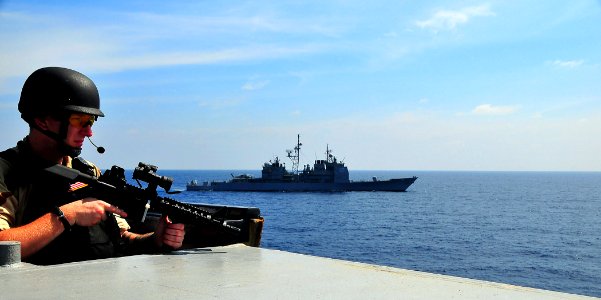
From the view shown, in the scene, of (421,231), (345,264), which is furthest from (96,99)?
(421,231)

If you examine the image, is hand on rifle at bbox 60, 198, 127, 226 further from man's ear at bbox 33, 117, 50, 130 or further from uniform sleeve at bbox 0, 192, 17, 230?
man's ear at bbox 33, 117, 50, 130

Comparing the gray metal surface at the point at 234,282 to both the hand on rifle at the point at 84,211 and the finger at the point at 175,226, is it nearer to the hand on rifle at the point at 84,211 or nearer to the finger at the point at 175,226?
the finger at the point at 175,226

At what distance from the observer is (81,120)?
165 inches

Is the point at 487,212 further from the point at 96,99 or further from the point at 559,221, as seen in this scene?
the point at 96,99

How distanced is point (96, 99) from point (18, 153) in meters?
0.77

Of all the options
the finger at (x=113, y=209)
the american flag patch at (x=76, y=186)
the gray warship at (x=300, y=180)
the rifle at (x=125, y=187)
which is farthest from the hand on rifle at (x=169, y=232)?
the gray warship at (x=300, y=180)

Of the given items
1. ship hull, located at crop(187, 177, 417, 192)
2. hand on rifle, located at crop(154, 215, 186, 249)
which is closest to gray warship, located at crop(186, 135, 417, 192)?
ship hull, located at crop(187, 177, 417, 192)

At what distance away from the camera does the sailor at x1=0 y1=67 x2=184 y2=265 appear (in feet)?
11.9

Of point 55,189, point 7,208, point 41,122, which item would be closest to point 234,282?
point 55,189

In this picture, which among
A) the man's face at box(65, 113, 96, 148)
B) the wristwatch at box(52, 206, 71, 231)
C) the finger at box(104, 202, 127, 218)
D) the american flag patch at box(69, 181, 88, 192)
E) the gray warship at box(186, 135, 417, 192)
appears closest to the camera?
the wristwatch at box(52, 206, 71, 231)

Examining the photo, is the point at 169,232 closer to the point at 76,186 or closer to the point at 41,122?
the point at 76,186

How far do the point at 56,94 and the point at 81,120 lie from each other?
0.26 metres

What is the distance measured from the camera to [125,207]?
12.8 ft

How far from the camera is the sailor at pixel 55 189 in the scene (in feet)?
11.9
